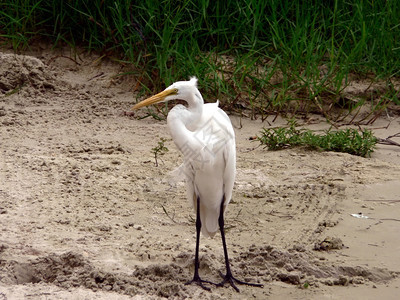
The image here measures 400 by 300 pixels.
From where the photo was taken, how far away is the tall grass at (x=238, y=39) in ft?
18.9

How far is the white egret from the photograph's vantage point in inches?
123

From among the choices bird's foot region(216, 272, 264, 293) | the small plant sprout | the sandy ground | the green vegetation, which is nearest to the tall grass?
the sandy ground

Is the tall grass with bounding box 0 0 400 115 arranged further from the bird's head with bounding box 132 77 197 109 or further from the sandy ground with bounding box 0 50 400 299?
the bird's head with bounding box 132 77 197 109

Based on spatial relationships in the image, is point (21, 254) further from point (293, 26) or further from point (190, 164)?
point (293, 26)

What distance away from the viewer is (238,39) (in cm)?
628

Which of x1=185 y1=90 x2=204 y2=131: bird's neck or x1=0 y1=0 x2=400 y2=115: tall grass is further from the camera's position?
x1=0 y1=0 x2=400 y2=115: tall grass

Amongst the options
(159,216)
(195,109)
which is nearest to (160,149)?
(159,216)

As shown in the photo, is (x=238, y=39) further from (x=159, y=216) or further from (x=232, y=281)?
(x=232, y=281)

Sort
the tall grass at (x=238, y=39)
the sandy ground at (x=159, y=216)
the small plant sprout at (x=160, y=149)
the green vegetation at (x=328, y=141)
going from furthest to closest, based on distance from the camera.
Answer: the tall grass at (x=238, y=39), the green vegetation at (x=328, y=141), the small plant sprout at (x=160, y=149), the sandy ground at (x=159, y=216)

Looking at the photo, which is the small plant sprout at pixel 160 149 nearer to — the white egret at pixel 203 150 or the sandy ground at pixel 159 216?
the sandy ground at pixel 159 216

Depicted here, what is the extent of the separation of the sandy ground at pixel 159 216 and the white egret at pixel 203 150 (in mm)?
198

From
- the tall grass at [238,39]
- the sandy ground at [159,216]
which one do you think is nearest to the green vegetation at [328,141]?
the sandy ground at [159,216]

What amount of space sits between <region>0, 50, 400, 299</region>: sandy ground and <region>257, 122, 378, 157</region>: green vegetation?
0.30ft

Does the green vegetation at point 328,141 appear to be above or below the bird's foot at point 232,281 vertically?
below
